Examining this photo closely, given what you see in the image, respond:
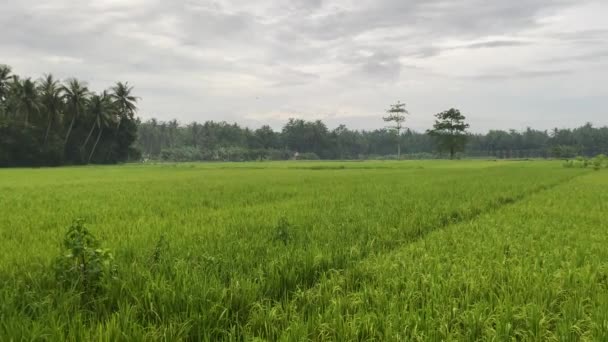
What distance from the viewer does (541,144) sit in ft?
452

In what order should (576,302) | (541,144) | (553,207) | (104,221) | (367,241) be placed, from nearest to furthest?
(576,302) < (367,241) < (104,221) < (553,207) < (541,144)

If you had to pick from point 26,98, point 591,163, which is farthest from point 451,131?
point 26,98

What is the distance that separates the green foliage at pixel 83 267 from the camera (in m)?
4.02

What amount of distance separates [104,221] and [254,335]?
667 centimetres

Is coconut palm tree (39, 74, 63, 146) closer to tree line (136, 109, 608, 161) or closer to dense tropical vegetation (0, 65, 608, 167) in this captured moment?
dense tropical vegetation (0, 65, 608, 167)

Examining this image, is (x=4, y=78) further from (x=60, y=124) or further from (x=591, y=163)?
(x=591, y=163)

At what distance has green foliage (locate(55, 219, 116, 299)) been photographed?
158 inches

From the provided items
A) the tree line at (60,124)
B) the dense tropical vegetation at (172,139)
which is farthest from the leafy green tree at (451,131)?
the tree line at (60,124)

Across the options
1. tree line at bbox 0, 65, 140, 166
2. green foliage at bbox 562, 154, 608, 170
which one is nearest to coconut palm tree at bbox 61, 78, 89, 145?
tree line at bbox 0, 65, 140, 166

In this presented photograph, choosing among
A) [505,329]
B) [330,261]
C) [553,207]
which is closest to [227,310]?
[330,261]

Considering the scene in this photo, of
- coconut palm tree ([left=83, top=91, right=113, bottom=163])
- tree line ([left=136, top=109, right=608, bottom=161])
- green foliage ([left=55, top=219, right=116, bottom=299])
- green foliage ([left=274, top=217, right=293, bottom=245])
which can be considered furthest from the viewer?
tree line ([left=136, top=109, right=608, bottom=161])

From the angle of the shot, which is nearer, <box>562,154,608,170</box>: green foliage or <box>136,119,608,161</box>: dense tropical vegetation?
<box>562,154,608,170</box>: green foliage

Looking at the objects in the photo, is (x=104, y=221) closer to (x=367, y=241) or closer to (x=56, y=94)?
(x=367, y=241)

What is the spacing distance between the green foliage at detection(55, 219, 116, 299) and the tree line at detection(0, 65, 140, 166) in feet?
221
